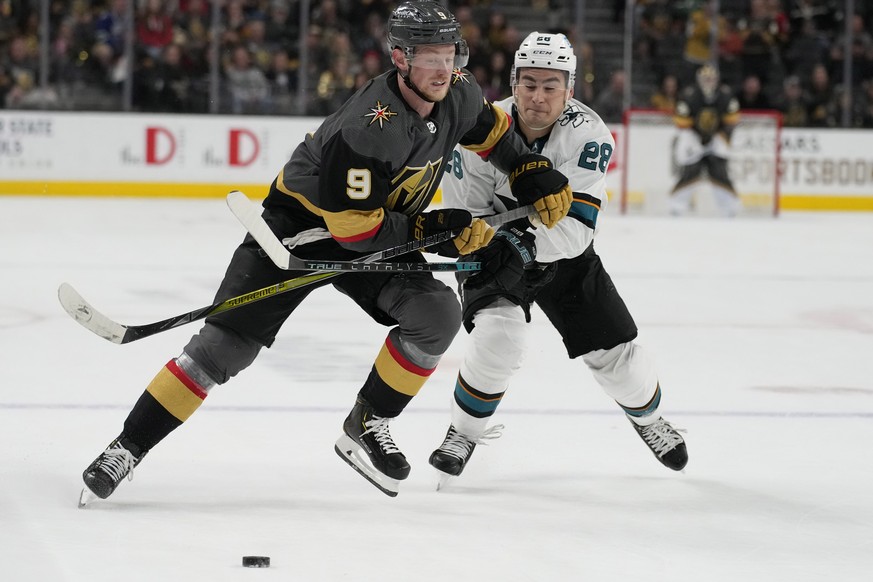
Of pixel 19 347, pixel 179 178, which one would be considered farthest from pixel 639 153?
pixel 19 347

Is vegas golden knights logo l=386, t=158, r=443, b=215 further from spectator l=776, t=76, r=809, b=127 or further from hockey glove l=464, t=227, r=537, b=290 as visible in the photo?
spectator l=776, t=76, r=809, b=127

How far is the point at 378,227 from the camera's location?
2465mm

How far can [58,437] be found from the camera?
309 cm

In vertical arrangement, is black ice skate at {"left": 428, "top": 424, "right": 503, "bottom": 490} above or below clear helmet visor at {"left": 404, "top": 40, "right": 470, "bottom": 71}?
below

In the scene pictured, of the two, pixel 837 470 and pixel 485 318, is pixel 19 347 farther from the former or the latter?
pixel 837 470

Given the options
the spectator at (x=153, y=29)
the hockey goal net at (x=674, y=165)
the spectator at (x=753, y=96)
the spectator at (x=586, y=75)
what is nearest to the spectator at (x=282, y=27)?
the spectator at (x=153, y=29)

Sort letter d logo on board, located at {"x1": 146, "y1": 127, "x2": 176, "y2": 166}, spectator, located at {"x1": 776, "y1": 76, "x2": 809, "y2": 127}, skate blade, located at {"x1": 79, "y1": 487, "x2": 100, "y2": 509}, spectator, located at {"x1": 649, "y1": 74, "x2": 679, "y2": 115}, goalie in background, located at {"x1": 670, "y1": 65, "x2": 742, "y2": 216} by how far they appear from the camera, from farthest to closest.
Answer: spectator, located at {"x1": 649, "y1": 74, "x2": 679, "y2": 115}, spectator, located at {"x1": 776, "y1": 76, "x2": 809, "y2": 127}, letter d logo on board, located at {"x1": 146, "y1": 127, "x2": 176, "y2": 166}, goalie in background, located at {"x1": 670, "y1": 65, "x2": 742, "y2": 216}, skate blade, located at {"x1": 79, "y1": 487, "x2": 100, "y2": 509}

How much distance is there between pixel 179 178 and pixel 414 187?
6793mm

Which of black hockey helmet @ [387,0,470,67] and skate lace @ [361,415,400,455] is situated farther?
skate lace @ [361,415,400,455]

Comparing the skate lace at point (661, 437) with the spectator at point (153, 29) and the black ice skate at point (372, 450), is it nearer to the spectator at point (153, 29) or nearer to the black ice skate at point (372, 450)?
the black ice skate at point (372, 450)

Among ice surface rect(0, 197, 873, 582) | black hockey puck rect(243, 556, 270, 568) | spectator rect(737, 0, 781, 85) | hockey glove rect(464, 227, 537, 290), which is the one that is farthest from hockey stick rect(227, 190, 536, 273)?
spectator rect(737, 0, 781, 85)

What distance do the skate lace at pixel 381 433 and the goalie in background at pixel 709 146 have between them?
21.5 feet

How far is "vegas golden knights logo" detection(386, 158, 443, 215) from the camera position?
256 cm

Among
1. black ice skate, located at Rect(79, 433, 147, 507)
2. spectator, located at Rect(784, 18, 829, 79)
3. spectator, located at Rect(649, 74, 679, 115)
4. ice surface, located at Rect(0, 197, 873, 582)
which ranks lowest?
ice surface, located at Rect(0, 197, 873, 582)
